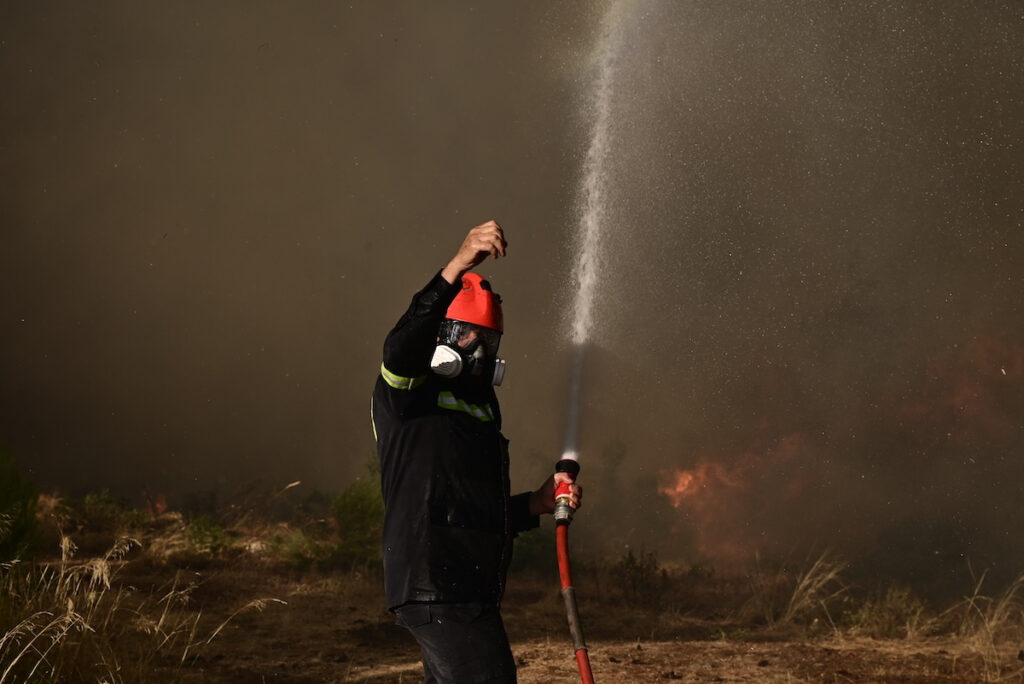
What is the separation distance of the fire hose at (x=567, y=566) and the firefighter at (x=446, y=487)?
35 millimetres

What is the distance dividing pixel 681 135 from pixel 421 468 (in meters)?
16.0

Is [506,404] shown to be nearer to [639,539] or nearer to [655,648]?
[639,539]

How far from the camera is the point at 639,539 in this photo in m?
13.6

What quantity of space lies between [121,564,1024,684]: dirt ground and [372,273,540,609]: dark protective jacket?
3210 mm

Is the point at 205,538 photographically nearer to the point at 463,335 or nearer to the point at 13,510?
the point at 13,510

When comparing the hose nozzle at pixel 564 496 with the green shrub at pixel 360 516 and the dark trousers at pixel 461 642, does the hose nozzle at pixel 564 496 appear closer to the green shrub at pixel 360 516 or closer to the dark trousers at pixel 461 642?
the dark trousers at pixel 461 642

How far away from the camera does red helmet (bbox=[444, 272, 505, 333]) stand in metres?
3.13

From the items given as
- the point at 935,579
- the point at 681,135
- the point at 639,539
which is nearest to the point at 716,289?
the point at 681,135

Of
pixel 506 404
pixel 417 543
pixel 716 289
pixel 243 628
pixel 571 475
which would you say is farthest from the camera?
pixel 506 404

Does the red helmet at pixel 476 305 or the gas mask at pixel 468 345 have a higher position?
the red helmet at pixel 476 305

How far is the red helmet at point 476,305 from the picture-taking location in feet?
10.3

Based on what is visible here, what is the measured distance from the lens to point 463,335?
310cm

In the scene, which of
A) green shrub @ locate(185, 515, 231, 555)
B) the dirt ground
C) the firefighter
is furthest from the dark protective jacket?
green shrub @ locate(185, 515, 231, 555)

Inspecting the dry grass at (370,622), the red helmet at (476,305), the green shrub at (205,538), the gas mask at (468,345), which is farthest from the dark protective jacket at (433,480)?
the green shrub at (205,538)
